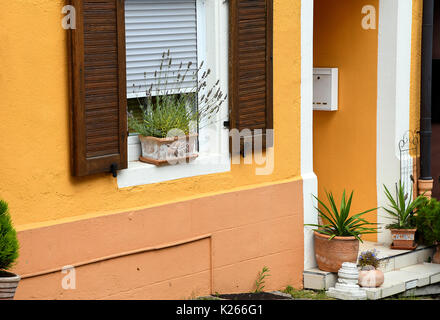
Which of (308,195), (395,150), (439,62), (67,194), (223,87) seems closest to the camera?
(67,194)

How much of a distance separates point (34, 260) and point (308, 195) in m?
2.96

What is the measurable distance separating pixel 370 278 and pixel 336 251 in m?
0.38

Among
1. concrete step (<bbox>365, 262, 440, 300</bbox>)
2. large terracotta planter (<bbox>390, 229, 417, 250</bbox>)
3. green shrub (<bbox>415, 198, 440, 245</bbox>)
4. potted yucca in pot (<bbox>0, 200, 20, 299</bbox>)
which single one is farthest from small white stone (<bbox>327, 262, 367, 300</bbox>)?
potted yucca in pot (<bbox>0, 200, 20, 299</bbox>)

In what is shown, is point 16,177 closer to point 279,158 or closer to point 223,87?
point 223,87

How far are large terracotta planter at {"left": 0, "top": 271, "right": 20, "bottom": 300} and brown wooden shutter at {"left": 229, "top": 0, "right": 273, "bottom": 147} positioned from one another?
291 cm

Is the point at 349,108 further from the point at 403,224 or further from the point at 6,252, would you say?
the point at 6,252

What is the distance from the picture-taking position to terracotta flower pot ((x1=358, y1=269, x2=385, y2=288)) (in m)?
8.21

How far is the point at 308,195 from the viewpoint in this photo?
27.8 feet

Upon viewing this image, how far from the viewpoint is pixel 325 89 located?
31.7ft

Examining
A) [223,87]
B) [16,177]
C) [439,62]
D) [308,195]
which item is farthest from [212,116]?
[439,62]

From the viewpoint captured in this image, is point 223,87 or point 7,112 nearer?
point 7,112

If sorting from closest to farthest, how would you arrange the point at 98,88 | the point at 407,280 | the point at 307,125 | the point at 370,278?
the point at 98,88 < the point at 370,278 < the point at 307,125 < the point at 407,280

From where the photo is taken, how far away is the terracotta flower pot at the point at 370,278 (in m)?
8.21

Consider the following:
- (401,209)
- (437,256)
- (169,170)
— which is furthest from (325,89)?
(169,170)
